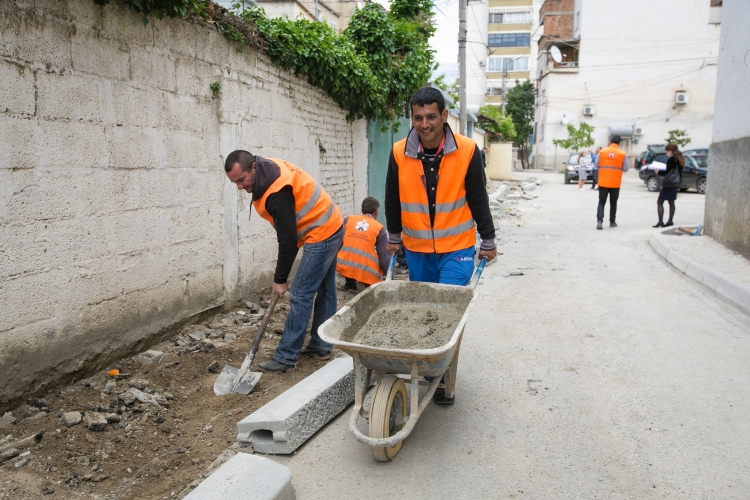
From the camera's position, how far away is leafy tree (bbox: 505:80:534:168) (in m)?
57.2

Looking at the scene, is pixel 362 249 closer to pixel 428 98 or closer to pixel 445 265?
pixel 445 265

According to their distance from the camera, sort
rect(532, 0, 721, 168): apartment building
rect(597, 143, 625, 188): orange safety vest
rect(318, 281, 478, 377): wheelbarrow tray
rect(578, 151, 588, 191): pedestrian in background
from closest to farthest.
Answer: rect(318, 281, 478, 377): wheelbarrow tray → rect(597, 143, 625, 188): orange safety vest → rect(578, 151, 588, 191): pedestrian in background → rect(532, 0, 721, 168): apartment building

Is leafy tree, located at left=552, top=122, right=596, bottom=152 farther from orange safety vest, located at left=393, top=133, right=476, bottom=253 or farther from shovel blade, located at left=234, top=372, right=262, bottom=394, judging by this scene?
shovel blade, located at left=234, top=372, right=262, bottom=394

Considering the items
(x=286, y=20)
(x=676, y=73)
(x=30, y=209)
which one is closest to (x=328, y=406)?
(x=30, y=209)

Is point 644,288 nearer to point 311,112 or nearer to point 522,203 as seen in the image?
point 311,112

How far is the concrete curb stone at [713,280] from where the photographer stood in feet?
21.3

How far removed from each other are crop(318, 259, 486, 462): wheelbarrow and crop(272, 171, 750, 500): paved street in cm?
23

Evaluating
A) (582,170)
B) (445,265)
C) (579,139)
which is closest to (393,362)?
(445,265)

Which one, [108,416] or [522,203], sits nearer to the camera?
[108,416]

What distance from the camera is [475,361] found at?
Result: 4938 millimetres

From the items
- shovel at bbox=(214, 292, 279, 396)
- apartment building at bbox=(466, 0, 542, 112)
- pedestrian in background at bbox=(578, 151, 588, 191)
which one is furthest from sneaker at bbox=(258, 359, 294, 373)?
apartment building at bbox=(466, 0, 542, 112)

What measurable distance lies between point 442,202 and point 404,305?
740 millimetres

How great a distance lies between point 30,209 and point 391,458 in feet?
8.93

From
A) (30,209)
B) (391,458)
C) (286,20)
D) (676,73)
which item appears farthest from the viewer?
(676,73)
